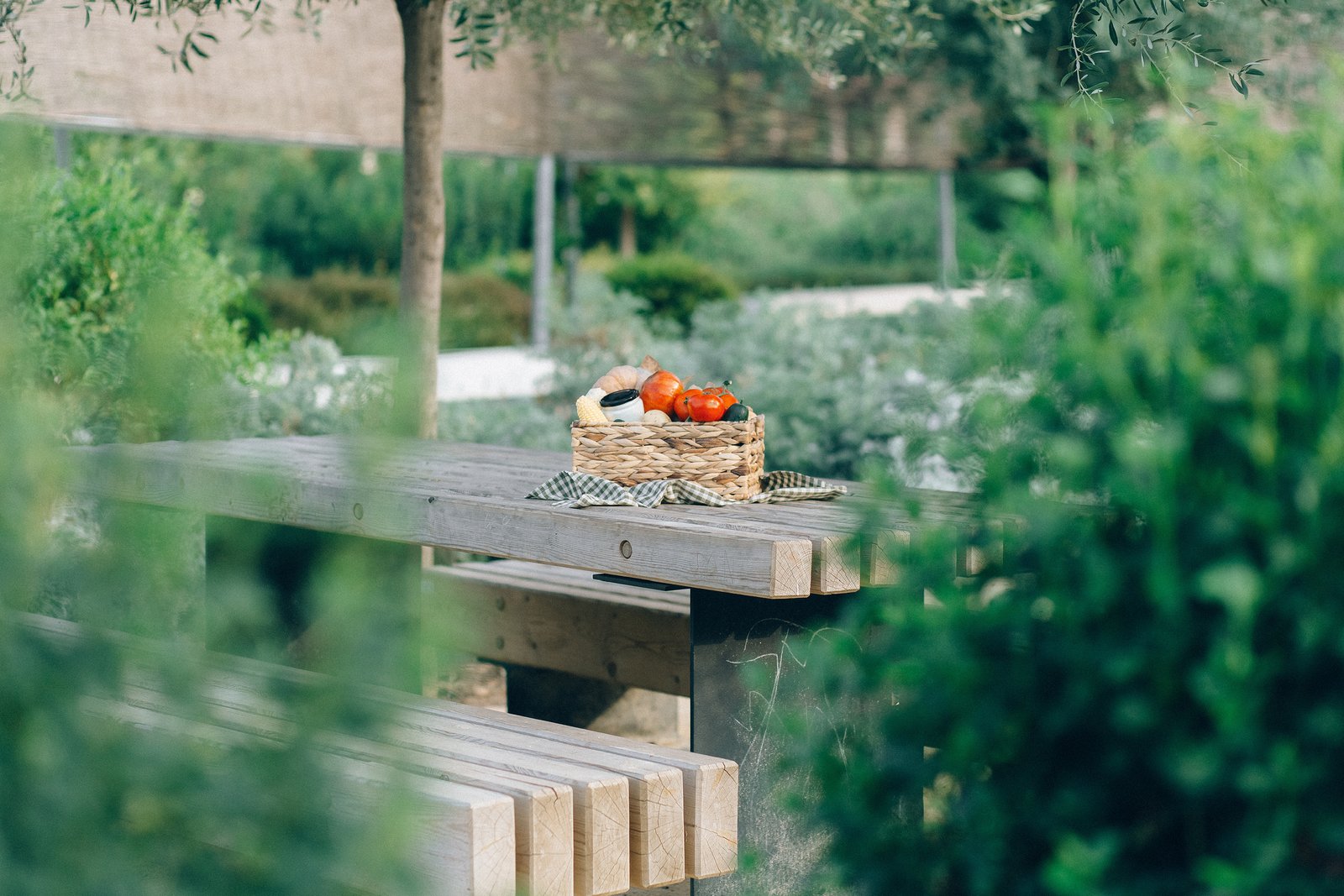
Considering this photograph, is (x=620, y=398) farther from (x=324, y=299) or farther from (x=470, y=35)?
(x=324, y=299)

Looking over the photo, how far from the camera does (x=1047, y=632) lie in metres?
1.33

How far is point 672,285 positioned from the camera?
46.2ft

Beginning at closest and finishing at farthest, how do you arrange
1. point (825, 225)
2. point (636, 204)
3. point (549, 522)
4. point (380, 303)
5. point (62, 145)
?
point (549, 522)
point (62, 145)
point (380, 303)
point (636, 204)
point (825, 225)

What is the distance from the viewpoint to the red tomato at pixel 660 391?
324cm

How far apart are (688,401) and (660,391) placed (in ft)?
0.22

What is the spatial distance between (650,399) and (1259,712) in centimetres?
214

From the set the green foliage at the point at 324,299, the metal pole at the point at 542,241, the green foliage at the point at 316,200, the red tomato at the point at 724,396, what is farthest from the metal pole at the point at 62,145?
the red tomato at the point at 724,396

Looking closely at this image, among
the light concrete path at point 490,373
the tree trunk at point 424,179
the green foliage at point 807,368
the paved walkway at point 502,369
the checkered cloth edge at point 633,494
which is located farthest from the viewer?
the light concrete path at point 490,373

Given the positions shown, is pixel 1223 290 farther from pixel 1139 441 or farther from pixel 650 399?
pixel 650 399

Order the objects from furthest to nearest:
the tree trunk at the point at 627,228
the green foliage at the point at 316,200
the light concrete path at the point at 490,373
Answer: the tree trunk at the point at 627,228 → the green foliage at the point at 316,200 → the light concrete path at the point at 490,373

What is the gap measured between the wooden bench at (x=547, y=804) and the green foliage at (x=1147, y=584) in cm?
82

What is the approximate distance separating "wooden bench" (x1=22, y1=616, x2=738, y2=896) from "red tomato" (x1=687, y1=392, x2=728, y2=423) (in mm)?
725

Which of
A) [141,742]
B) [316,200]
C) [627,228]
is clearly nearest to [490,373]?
[316,200]

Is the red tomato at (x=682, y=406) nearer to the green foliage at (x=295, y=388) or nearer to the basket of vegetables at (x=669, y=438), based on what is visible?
the basket of vegetables at (x=669, y=438)
